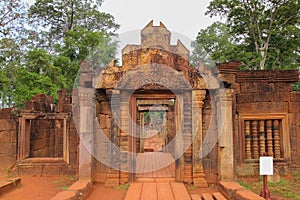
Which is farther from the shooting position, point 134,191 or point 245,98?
point 245,98

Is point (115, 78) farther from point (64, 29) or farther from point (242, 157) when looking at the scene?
point (64, 29)

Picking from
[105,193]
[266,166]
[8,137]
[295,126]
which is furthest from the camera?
[8,137]

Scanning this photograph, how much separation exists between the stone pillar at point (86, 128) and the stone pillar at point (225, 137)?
2.88 m

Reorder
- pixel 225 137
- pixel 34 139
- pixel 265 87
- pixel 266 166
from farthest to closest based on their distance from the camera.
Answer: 1. pixel 34 139
2. pixel 265 87
3. pixel 225 137
4. pixel 266 166

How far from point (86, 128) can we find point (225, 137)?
10.2 feet

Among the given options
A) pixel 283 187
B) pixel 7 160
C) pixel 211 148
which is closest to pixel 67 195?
pixel 211 148

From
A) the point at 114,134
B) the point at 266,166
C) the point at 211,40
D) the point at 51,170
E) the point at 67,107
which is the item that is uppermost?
the point at 211,40

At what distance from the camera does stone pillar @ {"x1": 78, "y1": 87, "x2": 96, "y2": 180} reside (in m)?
5.85

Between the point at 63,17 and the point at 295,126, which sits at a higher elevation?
the point at 63,17

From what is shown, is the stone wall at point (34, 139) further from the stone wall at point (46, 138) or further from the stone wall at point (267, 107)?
the stone wall at point (267, 107)

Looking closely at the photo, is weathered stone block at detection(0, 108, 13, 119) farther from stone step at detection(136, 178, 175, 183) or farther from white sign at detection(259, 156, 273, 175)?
white sign at detection(259, 156, 273, 175)

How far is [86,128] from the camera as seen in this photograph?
595 cm

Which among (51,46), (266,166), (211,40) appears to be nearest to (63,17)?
(51,46)

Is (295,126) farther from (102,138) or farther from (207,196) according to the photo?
(102,138)
